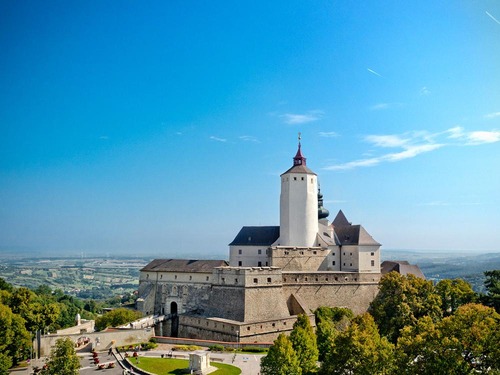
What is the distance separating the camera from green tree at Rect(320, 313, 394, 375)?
25.1 metres

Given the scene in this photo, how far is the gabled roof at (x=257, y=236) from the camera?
5341 cm

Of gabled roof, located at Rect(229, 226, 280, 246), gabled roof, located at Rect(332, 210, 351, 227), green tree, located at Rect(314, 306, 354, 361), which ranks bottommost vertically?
green tree, located at Rect(314, 306, 354, 361)

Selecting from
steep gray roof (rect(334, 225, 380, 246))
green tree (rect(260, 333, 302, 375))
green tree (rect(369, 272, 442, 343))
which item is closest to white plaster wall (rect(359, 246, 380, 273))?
steep gray roof (rect(334, 225, 380, 246))

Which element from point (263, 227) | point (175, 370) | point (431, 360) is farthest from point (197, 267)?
point (431, 360)

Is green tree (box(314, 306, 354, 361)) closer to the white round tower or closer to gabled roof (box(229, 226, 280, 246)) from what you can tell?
the white round tower

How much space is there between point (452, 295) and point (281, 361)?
2560cm

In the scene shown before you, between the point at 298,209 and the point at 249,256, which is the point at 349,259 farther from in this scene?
the point at 249,256

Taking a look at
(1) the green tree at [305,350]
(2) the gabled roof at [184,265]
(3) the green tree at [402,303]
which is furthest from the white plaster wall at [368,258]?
(1) the green tree at [305,350]

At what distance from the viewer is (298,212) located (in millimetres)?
51562

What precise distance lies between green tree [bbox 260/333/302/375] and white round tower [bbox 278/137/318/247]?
23749 mm

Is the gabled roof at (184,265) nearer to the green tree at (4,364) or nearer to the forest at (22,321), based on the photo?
the forest at (22,321)

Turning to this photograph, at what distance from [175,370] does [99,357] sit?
25.4 feet

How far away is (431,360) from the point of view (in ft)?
73.8

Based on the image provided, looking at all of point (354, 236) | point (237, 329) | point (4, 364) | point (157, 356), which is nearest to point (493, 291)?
point (354, 236)
